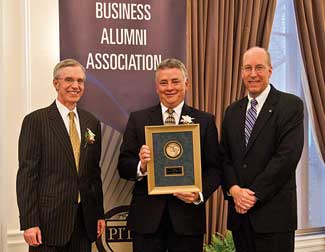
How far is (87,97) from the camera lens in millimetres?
3176

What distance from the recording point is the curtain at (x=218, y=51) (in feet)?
11.7

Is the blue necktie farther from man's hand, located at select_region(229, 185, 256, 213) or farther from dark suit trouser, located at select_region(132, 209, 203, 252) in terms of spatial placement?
dark suit trouser, located at select_region(132, 209, 203, 252)

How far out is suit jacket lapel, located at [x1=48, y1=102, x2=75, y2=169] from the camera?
2490 mm

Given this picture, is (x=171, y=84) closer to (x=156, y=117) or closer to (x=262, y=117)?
(x=156, y=117)

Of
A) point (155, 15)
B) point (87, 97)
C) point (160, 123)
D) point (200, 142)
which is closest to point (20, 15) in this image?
point (87, 97)

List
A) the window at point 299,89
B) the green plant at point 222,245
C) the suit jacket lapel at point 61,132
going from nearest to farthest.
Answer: the suit jacket lapel at point 61,132 < the green plant at point 222,245 < the window at point 299,89

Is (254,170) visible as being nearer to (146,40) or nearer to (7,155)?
(146,40)

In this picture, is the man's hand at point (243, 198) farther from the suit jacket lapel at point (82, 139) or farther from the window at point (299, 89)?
the window at point (299, 89)

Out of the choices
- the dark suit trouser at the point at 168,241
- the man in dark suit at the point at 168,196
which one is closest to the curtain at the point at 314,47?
Answer: the man in dark suit at the point at 168,196

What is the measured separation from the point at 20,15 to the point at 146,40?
0.87 metres

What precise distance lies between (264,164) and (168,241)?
0.71 meters

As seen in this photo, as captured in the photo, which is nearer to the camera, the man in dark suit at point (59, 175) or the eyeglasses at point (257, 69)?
the man in dark suit at point (59, 175)

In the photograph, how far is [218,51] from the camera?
3654 mm

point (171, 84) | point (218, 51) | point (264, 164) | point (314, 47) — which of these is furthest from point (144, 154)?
point (314, 47)
